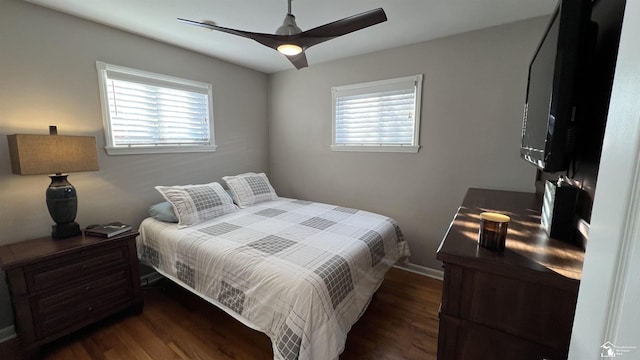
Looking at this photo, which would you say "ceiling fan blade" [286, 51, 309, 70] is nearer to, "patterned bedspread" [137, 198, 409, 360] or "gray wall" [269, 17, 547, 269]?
"gray wall" [269, 17, 547, 269]

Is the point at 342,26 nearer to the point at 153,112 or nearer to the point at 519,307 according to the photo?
the point at 519,307

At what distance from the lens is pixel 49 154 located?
1.77 meters

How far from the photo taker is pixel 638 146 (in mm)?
421

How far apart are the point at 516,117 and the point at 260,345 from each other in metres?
2.84

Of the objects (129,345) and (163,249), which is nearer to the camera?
(129,345)

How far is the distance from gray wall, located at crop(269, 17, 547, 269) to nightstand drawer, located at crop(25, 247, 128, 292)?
227 centimetres

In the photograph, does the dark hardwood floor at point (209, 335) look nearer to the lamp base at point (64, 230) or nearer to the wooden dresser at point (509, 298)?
the lamp base at point (64, 230)

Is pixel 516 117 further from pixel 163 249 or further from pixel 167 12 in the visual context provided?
pixel 163 249

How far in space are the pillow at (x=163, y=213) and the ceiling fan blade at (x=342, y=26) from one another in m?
1.95

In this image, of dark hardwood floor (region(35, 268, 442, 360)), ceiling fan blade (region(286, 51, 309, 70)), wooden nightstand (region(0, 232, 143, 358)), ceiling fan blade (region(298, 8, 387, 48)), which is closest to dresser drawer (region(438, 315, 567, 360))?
dark hardwood floor (region(35, 268, 442, 360))

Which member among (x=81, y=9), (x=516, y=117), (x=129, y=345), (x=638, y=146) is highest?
(x=81, y=9)

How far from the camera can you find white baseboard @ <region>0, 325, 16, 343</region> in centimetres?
187

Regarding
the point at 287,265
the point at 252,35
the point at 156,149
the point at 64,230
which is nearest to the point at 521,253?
the point at 287,265

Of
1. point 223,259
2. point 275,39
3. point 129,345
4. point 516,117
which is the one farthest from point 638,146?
point 129,345
